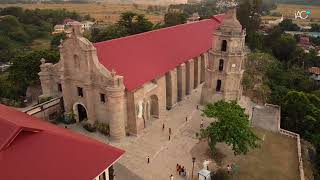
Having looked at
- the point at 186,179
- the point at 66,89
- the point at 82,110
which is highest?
the point at 66,89

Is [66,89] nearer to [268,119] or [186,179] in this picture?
[186,179]

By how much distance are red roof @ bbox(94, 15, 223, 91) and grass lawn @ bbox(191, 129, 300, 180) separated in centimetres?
1009

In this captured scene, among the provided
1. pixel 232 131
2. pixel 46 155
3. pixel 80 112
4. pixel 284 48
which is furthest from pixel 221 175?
pixel 284 48

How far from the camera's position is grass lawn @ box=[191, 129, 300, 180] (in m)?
27.7

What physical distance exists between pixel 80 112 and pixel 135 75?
830 cm

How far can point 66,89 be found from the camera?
110 feet

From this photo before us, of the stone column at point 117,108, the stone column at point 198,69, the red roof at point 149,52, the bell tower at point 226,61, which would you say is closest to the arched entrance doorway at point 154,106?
the red roof at point 149,52

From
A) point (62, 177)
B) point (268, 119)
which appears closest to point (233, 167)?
point (268, 119)

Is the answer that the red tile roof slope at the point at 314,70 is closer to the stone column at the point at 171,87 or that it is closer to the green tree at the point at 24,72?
the stone column at the point at 171,87

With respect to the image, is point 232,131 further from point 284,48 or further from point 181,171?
point 284,48

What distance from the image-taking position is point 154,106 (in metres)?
36.6

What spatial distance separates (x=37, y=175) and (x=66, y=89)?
1836 cm

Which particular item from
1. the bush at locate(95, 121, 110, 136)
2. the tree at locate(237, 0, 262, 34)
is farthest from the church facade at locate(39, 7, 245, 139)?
the tree at locate(237, 0, 262, 34)

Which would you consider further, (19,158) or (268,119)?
(268,119)
